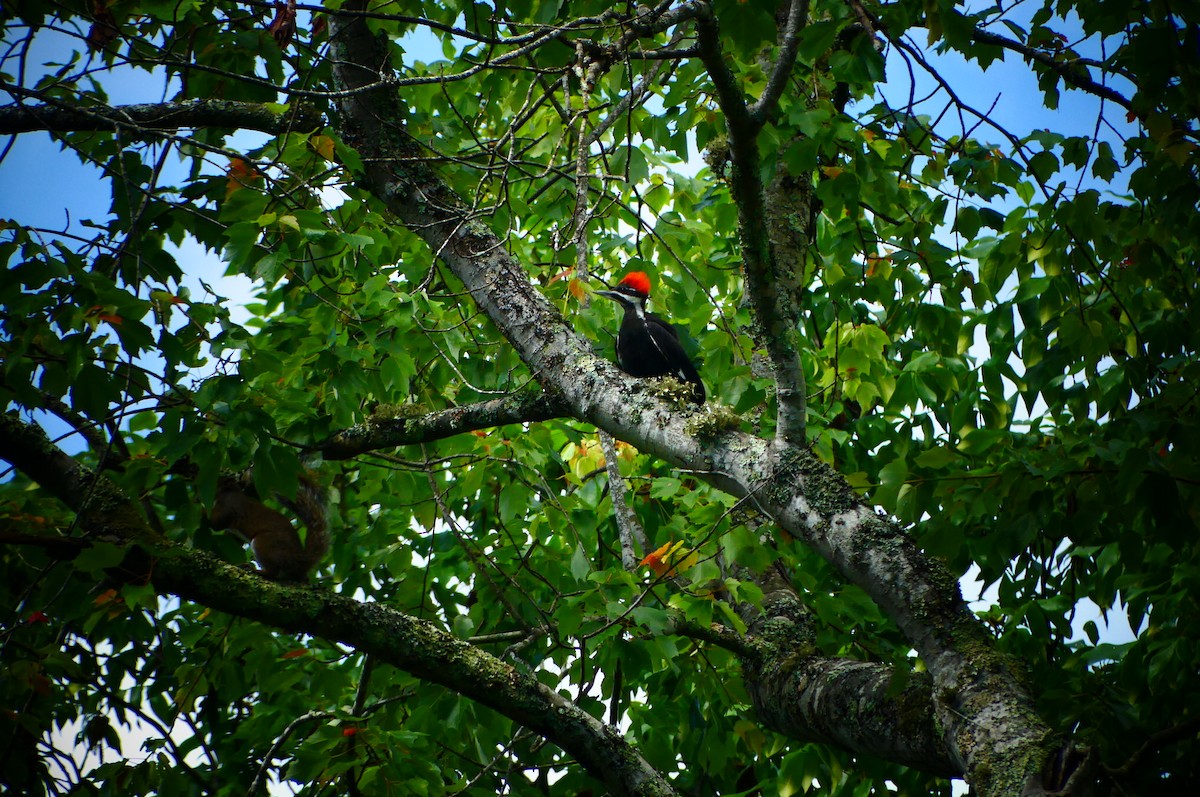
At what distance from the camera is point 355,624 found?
2.71 metres

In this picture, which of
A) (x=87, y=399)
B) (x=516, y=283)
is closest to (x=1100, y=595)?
(x=516, y=283)

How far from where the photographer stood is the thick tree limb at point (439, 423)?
3.22 meters

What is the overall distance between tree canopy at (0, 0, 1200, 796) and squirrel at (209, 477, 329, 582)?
0.07 meters

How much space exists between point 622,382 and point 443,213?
3.42 feet

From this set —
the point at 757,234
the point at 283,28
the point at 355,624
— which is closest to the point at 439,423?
the point at 355,624

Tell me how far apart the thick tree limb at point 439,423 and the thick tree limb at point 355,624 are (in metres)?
0.79

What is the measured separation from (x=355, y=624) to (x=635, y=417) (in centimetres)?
108

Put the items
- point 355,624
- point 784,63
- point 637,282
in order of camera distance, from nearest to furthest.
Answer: point 784,63, point 355,624, point 637,282

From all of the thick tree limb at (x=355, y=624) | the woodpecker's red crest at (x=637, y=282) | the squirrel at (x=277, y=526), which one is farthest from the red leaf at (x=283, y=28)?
the woodpecker's red crest at (x=637, y=282)

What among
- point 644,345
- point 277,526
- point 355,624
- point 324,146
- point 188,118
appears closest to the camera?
point 355,624

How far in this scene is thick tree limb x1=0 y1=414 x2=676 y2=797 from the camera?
2.62 m

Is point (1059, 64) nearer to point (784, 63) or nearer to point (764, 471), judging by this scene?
point (784, 63)

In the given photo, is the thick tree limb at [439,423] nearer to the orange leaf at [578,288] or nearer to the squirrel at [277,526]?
the orange leaf at [578,288]

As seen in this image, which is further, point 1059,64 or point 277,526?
point 277,526
